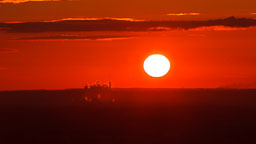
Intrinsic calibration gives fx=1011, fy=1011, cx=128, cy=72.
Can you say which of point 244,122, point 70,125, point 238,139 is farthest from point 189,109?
point 238,139

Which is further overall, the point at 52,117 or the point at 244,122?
the point at 52,117

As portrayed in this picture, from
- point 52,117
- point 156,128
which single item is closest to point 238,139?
point 156,128

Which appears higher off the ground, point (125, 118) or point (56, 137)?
point (125, 118)

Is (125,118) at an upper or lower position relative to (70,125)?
upper

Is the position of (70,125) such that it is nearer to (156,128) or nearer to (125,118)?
(156,128)

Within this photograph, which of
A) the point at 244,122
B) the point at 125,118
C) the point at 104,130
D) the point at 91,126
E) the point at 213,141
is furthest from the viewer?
the point at 125,118

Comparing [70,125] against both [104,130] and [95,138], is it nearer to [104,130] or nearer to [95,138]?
[104,130]

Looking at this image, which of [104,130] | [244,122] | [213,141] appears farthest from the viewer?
[244,122]

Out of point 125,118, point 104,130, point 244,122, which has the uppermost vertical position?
point 125,118

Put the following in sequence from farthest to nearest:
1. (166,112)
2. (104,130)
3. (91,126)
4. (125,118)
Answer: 1. (166,112)
2. (125,118)
3. (91,126)
4. (104,130)
